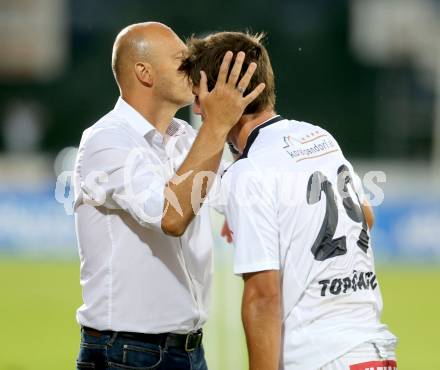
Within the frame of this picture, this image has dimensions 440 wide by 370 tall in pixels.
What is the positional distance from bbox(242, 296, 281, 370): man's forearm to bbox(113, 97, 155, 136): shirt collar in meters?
1.08

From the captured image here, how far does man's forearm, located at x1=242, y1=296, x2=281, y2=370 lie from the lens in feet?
11.3

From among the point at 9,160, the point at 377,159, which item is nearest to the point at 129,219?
the point at 9,160

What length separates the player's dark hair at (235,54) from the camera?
369 centimetres

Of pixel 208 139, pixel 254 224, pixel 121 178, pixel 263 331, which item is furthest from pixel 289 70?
pixel 263 331

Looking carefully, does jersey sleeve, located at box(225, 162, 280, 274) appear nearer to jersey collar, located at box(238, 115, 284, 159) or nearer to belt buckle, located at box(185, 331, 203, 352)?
jersey collar, located at box(238, 115, 284, 159)

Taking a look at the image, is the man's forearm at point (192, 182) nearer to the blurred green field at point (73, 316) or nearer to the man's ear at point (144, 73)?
the man's ear at point (144, 73)

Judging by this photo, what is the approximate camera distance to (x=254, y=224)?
3.52 meters

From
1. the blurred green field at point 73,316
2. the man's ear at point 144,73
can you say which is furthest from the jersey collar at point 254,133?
the blurred green field at point 73,316

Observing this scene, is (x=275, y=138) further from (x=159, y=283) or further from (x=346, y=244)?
(x=159, y=283)

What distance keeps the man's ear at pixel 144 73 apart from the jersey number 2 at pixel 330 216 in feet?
3.42

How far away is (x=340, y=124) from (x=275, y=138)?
77.9 feet

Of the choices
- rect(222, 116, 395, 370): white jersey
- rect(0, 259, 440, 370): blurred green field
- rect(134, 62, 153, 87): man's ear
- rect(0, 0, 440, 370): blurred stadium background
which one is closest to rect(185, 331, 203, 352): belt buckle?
rect(222, 116, 395, 370): white jersey

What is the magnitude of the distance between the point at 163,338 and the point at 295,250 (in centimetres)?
84

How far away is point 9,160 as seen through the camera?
71.5 ft
